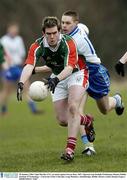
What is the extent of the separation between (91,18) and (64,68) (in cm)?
3075

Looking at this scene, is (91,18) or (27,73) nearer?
(27,73)

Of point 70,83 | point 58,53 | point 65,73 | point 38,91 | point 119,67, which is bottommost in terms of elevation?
point 38,91

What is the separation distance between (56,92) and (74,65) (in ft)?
3.28

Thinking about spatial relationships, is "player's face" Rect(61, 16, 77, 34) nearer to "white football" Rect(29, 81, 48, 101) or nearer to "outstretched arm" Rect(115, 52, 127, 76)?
"outstretched arm" Rect(115, 52, 127, 76)

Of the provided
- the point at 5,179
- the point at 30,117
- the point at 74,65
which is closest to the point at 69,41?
the point at 74,65

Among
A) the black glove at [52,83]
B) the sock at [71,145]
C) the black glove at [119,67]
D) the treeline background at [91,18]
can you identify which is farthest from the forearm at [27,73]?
the treeline background at [91,18]

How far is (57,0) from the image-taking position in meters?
44.6

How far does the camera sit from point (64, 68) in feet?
36.8

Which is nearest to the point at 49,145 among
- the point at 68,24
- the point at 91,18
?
the point at 68,24

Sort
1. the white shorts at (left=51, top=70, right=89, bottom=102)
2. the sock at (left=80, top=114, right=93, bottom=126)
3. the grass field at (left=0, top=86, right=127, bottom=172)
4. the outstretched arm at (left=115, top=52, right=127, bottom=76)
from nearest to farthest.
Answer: the grass field at (left=0, top=86, right=127, bottom=172), the white shorts at (left=51, top=70, right=89, bottom=102), the sock at (left=80, top=114, right=93, bottom=126), the outstretched arm at (left=115, top=52, right=127, bottom=76)

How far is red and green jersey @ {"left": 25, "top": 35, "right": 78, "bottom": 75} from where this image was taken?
440 inches

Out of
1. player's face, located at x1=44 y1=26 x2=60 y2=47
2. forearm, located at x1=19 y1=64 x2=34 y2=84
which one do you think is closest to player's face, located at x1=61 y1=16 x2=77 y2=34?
player's face, located at x1=44 y1=26 x2=60 y2=47

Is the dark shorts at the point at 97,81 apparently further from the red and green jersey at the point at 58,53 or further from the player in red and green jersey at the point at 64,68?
the red and green jersey at the point at 58,53

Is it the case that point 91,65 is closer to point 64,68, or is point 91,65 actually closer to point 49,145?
point 64,68
